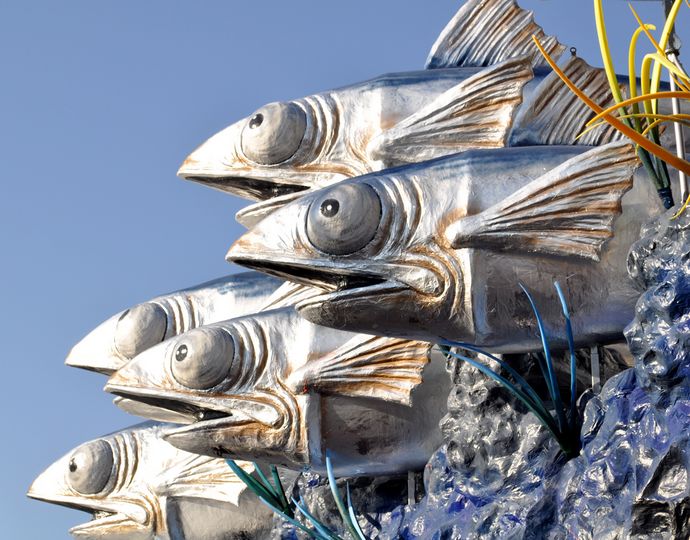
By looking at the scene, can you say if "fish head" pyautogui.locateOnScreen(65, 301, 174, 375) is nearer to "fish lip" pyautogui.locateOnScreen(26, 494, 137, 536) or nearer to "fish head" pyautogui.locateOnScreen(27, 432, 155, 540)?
"fish head" pyautogui.locateOnScreen(27, 432, 155, 540)

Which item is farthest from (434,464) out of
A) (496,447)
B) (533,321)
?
(533,321)

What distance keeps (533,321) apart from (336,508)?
83.7 inches

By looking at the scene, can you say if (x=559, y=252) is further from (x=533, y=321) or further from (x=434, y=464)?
(x=434, y=464)

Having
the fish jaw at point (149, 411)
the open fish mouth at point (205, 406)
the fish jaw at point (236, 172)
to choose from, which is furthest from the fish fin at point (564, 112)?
the fish jaw at point (149, 411)

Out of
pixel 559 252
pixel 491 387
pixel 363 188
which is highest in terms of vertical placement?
pixel 363 188

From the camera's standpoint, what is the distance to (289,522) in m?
8.67

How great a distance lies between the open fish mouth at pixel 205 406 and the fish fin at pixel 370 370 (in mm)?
227

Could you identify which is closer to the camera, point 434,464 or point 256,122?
point 434,464

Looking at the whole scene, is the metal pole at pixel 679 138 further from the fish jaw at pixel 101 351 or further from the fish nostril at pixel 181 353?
the fish jaw at pixel 101 351

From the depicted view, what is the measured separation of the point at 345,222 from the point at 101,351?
11.4 feet

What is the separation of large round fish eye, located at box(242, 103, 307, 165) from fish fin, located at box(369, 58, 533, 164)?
76 centimetres

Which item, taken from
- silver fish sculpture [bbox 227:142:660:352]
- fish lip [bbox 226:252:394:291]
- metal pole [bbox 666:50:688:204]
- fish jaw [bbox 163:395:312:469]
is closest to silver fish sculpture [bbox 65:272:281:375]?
fish jaw [bbox 163:395:312:469]

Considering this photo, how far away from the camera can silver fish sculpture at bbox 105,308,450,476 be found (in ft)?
25.3

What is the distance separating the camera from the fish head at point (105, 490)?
958 cm
